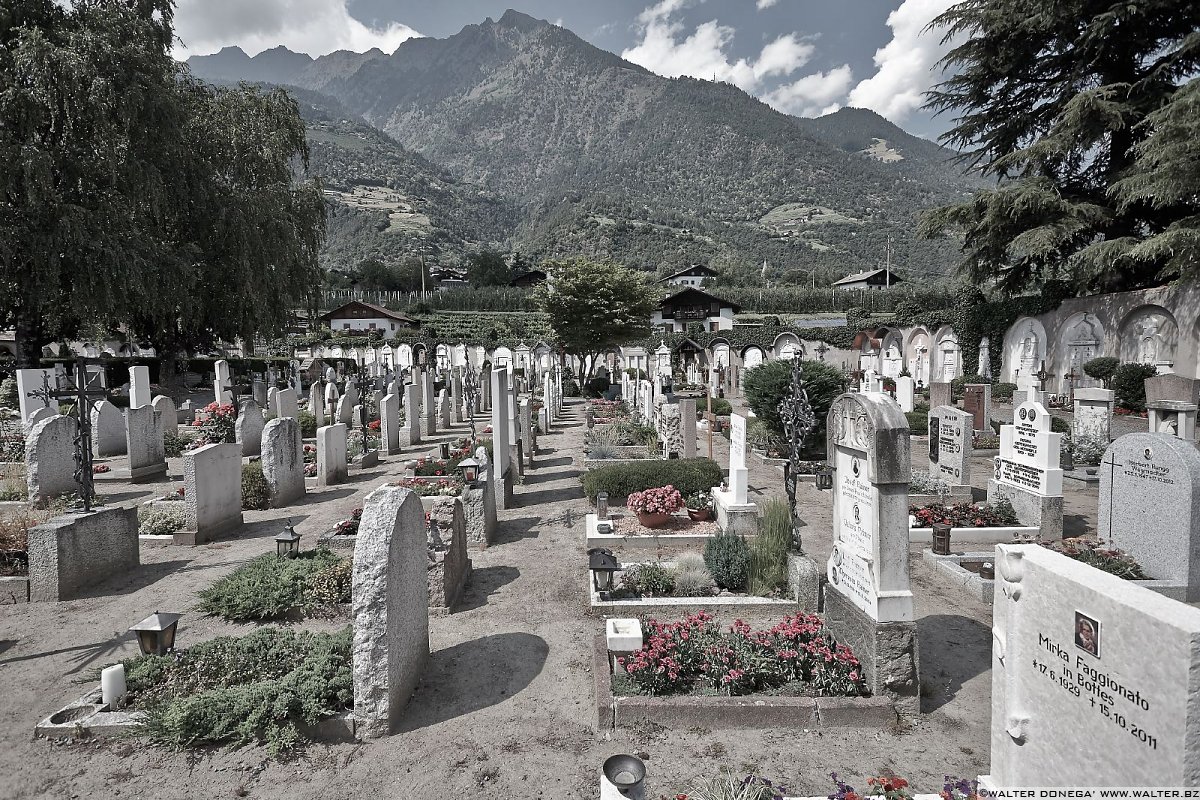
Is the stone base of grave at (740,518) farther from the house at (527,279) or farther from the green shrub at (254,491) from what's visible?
the house at (527,279)

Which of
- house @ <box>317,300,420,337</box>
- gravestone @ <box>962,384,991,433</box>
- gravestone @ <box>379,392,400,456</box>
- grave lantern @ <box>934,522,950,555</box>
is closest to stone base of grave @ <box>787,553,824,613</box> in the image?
grave lantern @ <box>934,522,950,555</box>

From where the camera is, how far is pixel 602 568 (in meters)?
6.56

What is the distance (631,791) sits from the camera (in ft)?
9.46

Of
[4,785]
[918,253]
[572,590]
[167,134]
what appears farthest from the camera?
[918,253]

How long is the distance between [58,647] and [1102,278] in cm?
3158

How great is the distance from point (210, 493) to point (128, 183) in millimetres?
19384

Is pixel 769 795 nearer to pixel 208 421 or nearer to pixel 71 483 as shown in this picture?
pixel 71 483

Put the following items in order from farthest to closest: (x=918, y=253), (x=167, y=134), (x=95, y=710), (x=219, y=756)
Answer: (x=918, y=253)
(x=167, y=134)
(x=95, y=710)
(x=219, y=756)

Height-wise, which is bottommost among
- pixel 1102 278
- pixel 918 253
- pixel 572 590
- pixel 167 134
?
pixel 572 590

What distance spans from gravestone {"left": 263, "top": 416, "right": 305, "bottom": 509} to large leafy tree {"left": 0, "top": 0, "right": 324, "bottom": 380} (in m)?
15.6

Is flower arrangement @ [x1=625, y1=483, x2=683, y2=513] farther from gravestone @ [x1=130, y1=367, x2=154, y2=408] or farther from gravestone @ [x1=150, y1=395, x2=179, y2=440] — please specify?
gravestone @ [x1=130, y1=367, x2=154, y2=408]

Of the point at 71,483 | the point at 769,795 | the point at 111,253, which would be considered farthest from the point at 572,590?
the point at 111,253

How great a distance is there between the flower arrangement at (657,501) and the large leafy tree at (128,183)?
838 inches

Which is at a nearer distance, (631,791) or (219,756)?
(631,791)
